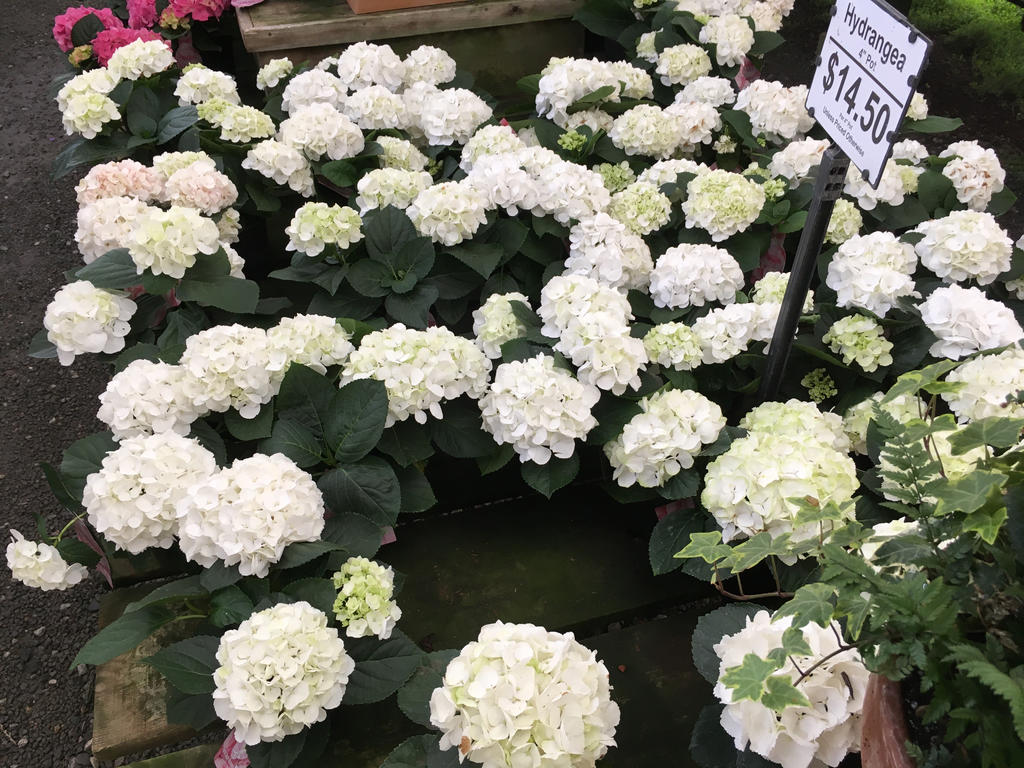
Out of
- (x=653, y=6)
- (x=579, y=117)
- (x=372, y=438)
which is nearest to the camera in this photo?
(x=372, y=438)

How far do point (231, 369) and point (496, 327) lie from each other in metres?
0.52

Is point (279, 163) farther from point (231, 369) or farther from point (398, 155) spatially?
point (231, 369)

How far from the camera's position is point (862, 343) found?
64.1 inches

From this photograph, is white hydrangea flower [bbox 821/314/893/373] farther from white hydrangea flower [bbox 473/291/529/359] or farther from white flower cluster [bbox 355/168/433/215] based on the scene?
white flower cluster [bbox 355/168/433/215]

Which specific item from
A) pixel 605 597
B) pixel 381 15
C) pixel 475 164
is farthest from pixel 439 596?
pixel 381 15

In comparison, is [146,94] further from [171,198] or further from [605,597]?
[605,597]

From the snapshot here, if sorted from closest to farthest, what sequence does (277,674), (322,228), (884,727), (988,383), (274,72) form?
(884,727) < (277,674) < (988,383) < (322,228) < (274,72)

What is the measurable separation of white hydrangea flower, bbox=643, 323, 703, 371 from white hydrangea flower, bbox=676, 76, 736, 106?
3.55 ft

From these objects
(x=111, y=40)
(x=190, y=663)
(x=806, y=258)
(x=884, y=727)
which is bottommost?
(x=190, y=663)

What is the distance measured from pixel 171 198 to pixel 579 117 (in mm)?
1117

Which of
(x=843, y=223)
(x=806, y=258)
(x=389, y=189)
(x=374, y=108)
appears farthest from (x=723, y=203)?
(x=374, y=108)

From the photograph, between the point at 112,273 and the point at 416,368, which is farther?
the point at 112,273

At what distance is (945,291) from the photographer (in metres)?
1.59

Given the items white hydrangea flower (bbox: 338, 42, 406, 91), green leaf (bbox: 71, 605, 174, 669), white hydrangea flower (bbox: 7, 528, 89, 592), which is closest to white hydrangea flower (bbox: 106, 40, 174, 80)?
white hydrangea flower (bbox: 338, 42, 406, 91)
